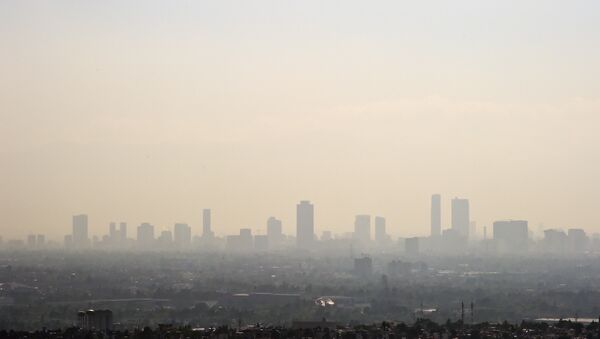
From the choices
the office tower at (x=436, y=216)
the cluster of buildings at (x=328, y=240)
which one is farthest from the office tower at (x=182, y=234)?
the office tower at (x=436, y=216)

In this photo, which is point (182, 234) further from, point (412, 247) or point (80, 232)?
point (412, 247)

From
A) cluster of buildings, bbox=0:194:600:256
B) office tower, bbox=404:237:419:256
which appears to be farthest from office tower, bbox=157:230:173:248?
office tower, bbox=404:237:419:256

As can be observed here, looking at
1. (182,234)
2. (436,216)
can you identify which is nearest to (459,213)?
(436,216)

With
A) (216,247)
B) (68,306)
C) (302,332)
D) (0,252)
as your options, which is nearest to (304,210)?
(216,247)

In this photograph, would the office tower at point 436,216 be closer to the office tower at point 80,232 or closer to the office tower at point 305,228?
the office tower at point 305,228

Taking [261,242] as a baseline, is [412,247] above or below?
below

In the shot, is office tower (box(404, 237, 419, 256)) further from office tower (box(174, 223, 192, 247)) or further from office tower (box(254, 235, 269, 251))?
office tower (box(174, 223, 192, 247))
